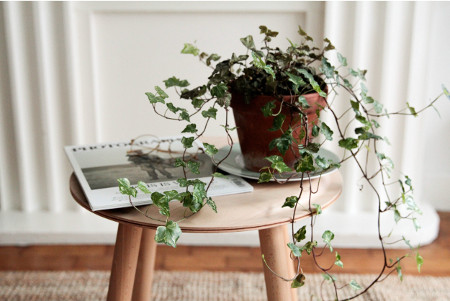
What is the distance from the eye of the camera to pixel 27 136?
65.1 inches

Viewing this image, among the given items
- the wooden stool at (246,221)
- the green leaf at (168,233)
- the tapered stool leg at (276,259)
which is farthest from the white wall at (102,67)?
the green leaf at (168,233)

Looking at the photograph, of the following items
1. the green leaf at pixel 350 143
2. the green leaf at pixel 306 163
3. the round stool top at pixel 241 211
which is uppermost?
the green leaf at pixel 350 143

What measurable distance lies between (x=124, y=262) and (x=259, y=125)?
32 cm

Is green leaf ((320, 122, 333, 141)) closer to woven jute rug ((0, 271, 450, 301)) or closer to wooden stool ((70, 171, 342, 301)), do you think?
wooden stool ((70, 171, 342, 301))

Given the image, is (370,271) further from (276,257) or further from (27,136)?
(27,136)

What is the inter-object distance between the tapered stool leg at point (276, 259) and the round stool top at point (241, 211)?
0.05 m

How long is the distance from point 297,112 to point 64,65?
0.93 m

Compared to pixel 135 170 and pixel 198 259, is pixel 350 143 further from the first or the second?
pixel 198 259

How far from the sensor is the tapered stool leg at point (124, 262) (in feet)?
3.15

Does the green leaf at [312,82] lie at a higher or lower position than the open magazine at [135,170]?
higher

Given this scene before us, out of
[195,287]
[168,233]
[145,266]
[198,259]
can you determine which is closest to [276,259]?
[168,233]

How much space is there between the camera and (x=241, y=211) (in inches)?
32.4

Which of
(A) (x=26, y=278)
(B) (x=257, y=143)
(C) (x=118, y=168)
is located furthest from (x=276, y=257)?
(A) (x=26, y=278)

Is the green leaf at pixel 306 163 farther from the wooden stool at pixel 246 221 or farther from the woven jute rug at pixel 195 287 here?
the woven jute rug at pixel 195 287
